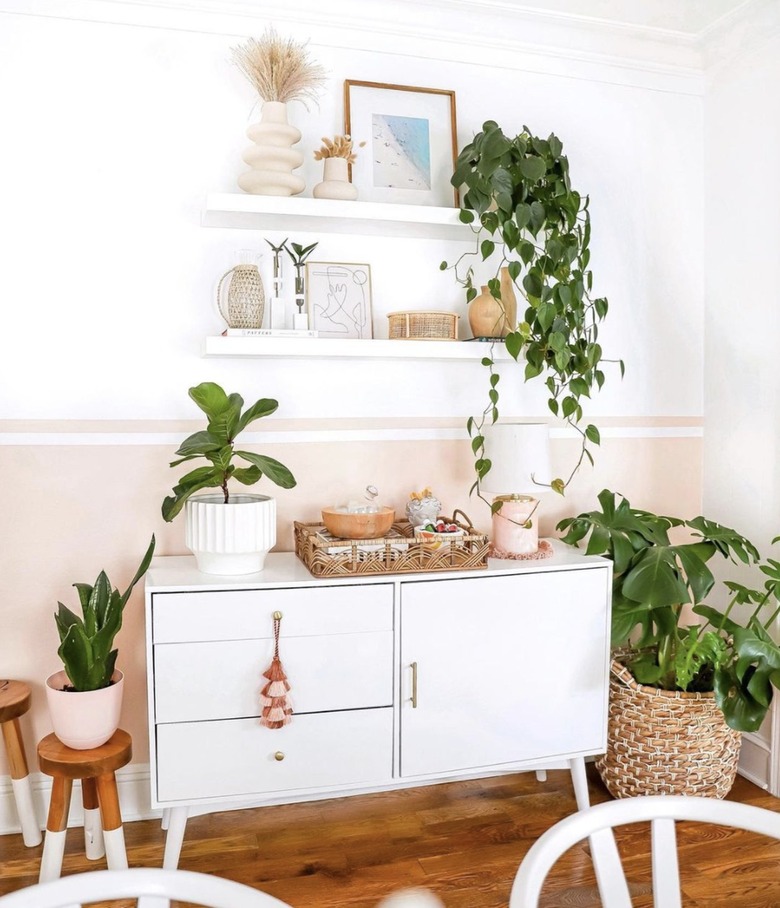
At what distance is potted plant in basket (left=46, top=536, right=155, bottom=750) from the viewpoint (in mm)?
2002

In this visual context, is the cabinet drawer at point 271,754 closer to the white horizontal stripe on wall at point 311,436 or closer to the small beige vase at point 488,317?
the white horizontal stripe on wall at point 311,436

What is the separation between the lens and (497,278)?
2.56m

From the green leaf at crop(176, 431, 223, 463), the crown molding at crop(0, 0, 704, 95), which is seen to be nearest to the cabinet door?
the green leaf at crop(176, 431, 223, 463)

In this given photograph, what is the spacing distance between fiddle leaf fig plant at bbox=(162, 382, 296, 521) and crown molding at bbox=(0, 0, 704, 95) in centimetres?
113

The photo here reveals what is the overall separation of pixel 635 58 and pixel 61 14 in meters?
1.81

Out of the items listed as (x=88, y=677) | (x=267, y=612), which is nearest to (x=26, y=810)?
(x=88, y=677)

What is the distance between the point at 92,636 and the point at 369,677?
2.32 feet

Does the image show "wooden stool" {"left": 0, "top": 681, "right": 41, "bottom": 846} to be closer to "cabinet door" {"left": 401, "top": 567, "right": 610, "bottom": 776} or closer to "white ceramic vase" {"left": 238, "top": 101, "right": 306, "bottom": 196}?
"cabinet door" {"left": 401, "top": 567, "right": 610, "bottom": 776}

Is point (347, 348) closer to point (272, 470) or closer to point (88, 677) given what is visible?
point (272, 470)

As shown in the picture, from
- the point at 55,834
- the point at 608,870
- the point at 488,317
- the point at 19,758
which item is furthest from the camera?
the point at 488,317

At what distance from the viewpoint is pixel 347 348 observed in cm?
235

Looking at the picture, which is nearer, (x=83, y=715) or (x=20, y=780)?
(x=83, y=715)

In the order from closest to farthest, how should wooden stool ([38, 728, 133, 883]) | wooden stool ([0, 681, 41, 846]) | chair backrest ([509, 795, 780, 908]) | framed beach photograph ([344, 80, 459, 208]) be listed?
chair backrest ([509, 795, 780, 908]) → wooden stool ([38, 728, 133, 883]) → wooden stool ([0, 681, 41, 846]) → framed beach photograph ([344, 80, 459, 208])

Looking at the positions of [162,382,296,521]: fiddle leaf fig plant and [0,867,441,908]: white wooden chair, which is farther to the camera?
[162,382,296,521]: fiddle leaf fig plant
